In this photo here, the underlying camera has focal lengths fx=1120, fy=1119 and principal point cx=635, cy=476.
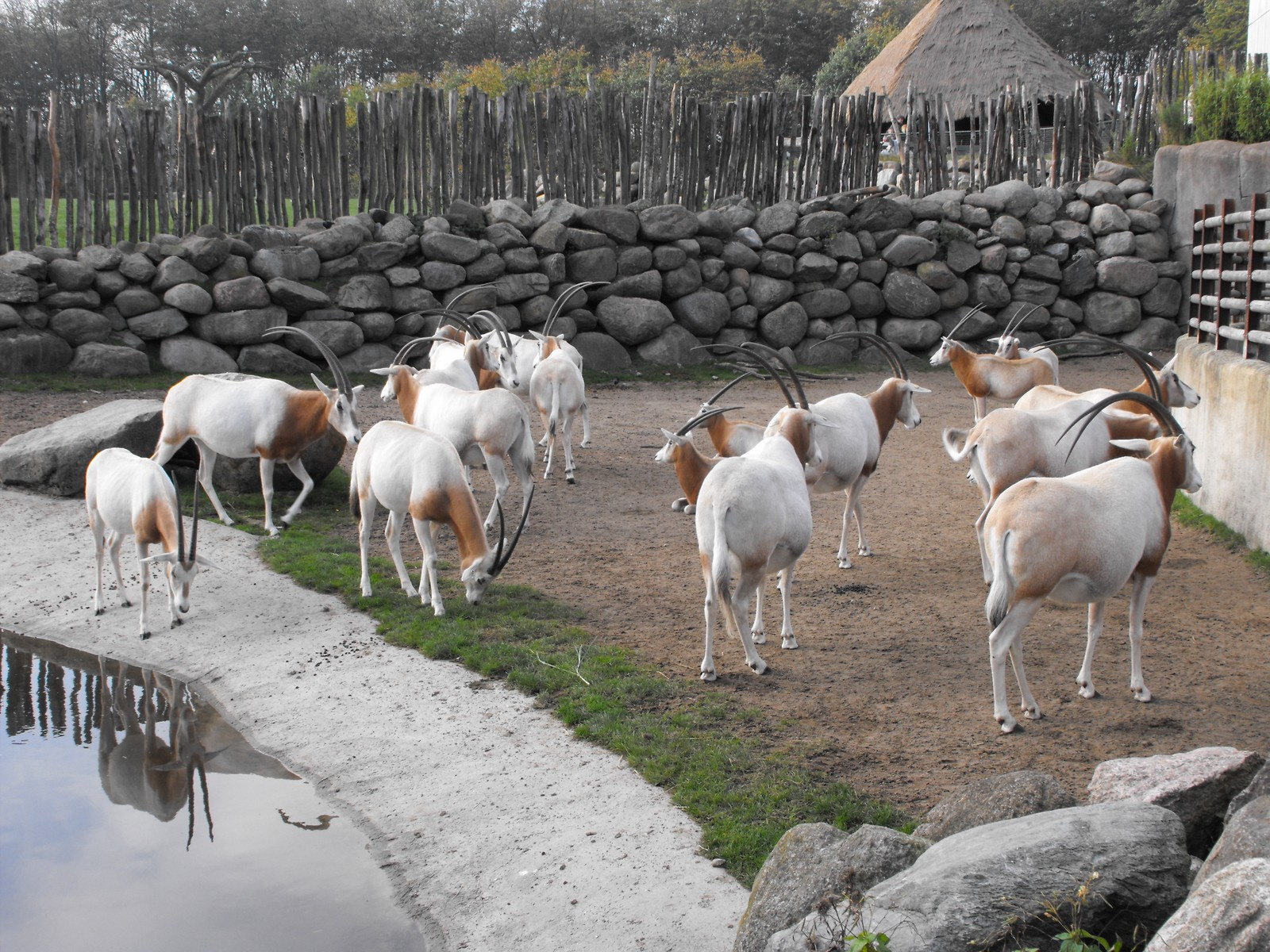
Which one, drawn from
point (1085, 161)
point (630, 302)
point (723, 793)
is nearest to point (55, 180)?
point (630, 302)

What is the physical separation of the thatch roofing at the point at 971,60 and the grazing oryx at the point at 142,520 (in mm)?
19854

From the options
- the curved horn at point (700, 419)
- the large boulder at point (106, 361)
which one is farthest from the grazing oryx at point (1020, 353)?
the large boulder at point (106, 361)

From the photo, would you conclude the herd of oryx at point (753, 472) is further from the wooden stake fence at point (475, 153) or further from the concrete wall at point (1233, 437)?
the wooden stake fence at point (475, 153)

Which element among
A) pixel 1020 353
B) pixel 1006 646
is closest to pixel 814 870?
pixel 1006 646

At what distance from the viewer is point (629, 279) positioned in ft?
55.2

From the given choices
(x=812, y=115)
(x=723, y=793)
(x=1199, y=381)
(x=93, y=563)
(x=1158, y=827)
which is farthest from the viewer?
(x=812, y=115)

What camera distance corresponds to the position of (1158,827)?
334 cm

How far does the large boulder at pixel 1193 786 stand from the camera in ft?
12.8

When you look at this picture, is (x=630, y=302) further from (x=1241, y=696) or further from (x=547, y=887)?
(x=547, y=887)

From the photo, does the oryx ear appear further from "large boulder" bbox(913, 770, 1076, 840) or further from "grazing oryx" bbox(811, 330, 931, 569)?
"large boulder" bbox(913, 770, 1076, 840)

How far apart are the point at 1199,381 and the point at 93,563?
9064 millimetres

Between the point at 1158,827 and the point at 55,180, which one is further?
the point at 55,180

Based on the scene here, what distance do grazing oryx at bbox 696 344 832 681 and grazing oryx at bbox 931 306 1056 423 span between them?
523 cm

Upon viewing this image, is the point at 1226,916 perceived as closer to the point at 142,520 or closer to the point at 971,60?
the point at 142,520
